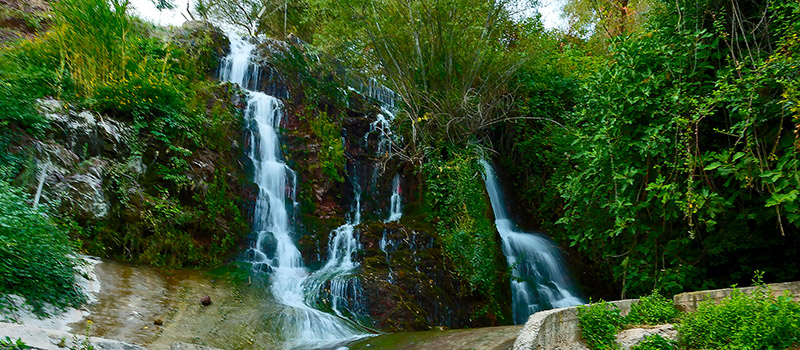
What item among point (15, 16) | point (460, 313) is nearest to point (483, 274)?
point (460, 313)

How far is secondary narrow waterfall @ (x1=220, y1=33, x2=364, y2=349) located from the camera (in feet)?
21.0

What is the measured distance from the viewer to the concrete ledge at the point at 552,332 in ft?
14.0

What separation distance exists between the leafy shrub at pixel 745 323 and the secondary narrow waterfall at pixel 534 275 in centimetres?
600

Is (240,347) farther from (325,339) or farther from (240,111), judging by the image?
(240,111)

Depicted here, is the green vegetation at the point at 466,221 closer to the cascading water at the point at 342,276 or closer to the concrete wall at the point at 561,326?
the cascading water at the point at 342,276

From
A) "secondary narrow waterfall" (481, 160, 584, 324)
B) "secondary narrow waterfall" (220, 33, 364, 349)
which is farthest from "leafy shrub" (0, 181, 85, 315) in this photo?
"secondary narrow waterfall" (481, 160, 584, 324)

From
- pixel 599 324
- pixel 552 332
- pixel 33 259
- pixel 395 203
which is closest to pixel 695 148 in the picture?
pixel 599 324

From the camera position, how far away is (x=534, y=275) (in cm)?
1084

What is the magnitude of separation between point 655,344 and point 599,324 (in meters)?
0.54

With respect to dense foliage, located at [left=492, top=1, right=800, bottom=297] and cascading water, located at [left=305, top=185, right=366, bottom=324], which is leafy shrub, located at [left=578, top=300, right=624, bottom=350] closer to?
dense foliage, located at [left=492, top=1, right=800, bottom=297]

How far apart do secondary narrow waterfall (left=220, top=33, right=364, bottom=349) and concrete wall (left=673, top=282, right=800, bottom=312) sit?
12.7 feet

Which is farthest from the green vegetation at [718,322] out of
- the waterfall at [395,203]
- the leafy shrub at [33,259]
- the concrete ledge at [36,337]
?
the waterfall at [395,203]

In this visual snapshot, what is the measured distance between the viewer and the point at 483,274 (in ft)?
30.2

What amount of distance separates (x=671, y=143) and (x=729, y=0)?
1962mm
